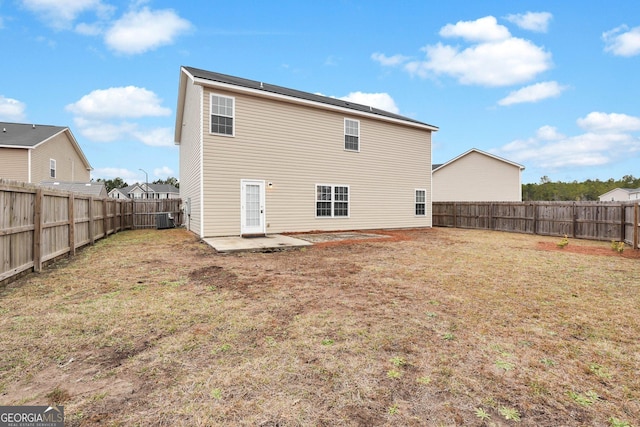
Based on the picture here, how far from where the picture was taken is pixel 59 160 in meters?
22.7

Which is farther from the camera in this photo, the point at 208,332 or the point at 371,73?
the point at 371,73

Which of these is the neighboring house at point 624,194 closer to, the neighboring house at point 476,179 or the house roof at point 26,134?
the neighboring house at point 476,179

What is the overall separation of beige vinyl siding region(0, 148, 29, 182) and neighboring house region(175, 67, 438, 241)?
36.8 feet

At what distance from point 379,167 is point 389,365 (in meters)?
13.5

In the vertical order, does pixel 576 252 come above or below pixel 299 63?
below

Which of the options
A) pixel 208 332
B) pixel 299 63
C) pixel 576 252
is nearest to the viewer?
pixel 208 332

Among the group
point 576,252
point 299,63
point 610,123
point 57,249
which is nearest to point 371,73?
point 299,63

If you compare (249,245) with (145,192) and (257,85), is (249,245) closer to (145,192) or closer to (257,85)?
(257,85)

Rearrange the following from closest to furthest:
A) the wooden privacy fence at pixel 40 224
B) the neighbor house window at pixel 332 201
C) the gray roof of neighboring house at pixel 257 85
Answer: the wooden privacy fence at pixel 40 224 < the gray roof of neighboring house at pixel 257 85 < the neighbor house window at pixel 332 201

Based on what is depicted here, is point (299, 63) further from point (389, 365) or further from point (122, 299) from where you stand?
point (389, 365)

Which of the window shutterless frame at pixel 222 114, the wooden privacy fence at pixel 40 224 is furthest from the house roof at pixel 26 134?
the window shutterless frame at pixel 222 114

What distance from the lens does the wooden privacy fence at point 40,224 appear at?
4977mm

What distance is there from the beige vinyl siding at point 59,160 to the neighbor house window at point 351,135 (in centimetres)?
2042

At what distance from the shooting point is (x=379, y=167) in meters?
15.3
